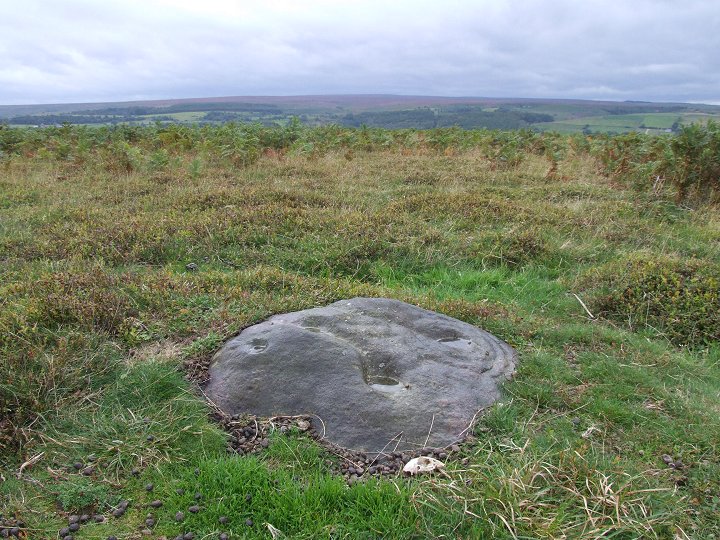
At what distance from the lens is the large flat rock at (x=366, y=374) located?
3.91 meters

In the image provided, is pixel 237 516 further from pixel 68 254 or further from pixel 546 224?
pixel 546 224

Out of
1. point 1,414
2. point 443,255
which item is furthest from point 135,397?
point 443,255

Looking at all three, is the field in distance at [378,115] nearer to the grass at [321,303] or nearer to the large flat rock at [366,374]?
the grass at [321,303]

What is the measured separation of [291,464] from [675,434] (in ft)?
9.24

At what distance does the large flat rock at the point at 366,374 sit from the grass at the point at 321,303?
0.23 meters

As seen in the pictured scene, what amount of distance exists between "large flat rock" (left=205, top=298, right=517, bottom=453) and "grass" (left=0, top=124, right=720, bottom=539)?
228 mm

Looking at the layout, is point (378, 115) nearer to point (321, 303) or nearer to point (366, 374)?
point (321, 303)

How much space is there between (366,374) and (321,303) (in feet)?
4.98

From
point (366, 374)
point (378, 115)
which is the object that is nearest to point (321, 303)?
point (366, 374)

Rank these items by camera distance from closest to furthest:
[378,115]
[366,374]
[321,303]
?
[366,374], [321,303], [378,115]

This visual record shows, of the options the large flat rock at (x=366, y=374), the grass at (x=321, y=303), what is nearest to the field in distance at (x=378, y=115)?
the grass at (x=321, y=303)

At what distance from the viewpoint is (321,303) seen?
577cm

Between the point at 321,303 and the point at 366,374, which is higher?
the point at 321,303

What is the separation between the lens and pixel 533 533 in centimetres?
287
